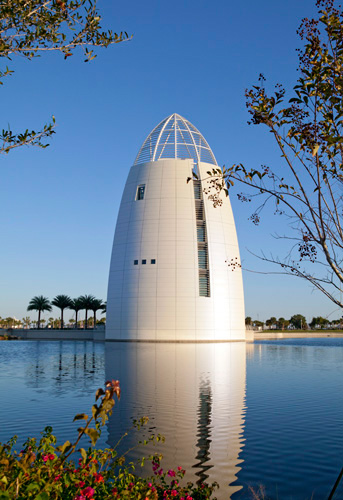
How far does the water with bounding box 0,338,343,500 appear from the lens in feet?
28.0

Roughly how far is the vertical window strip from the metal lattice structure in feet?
22.5

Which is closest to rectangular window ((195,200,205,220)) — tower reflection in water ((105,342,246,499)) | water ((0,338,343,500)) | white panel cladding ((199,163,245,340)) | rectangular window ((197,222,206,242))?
white panel cladding ((199,163,245,340))

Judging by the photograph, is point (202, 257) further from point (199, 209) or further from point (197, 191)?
point (197, 191)

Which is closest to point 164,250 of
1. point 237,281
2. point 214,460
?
point 237,281

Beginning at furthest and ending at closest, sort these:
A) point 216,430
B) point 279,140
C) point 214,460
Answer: point 216,430, point 214,460, point 279,140

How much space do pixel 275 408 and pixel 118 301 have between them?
181ft

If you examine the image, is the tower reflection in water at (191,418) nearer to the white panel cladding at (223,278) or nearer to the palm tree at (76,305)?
the white panel cladding at (223,278)

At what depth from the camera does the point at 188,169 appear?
70812 millimetres

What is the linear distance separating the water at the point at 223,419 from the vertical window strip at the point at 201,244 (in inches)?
1665

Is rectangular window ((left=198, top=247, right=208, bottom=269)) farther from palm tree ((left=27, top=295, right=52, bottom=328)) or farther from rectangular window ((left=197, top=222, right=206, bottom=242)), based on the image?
palm tree ((left=27, top=295, right=52, bottom=328))

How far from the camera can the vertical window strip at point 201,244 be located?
66.9m

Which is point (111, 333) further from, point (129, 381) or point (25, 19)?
point (25, 19)

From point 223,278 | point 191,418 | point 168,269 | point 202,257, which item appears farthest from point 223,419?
point 223,278

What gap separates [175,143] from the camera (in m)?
→ 75.0
